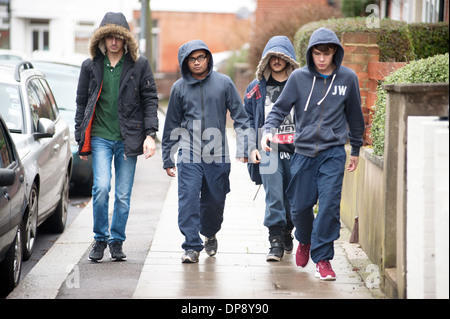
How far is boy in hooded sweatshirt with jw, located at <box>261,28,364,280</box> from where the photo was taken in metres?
6.43

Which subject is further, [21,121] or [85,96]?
[21,121]

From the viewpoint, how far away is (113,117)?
7.12 meters

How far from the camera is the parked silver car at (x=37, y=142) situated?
24.4 ft

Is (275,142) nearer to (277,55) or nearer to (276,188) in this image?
(276,188)

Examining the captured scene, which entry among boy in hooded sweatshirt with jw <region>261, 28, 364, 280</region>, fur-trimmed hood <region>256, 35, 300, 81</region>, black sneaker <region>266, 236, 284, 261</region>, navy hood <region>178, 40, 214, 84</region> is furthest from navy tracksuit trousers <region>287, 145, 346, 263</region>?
navy hood <region>178, 40, 214, 84</region>

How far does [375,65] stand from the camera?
28.6ft

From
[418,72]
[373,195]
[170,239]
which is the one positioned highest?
[418,72]

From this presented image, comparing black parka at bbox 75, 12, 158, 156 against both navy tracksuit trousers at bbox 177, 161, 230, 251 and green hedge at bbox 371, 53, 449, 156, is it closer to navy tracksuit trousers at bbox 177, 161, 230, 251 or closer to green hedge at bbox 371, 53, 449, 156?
navy tracksuit trousers at bbox 177, 161, 230, 251

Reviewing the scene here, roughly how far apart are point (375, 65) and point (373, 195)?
2056 mm

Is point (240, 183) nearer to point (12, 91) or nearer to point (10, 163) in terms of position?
point (12, 91)

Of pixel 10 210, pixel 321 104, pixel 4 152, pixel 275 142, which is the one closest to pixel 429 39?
pixel 275 142

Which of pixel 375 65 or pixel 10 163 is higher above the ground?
pixel 375 65

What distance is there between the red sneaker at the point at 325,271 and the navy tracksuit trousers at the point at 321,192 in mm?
40
